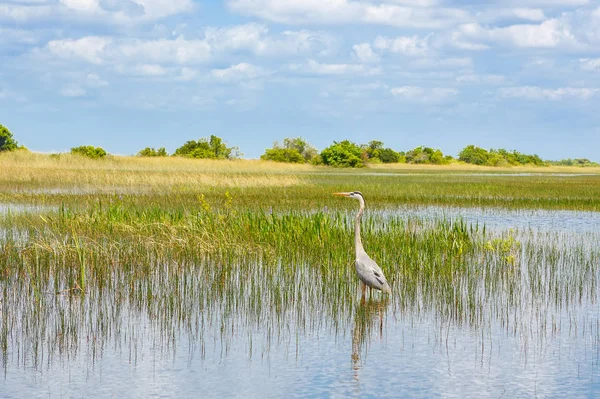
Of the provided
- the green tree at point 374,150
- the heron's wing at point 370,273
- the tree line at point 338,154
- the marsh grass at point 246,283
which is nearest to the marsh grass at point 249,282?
the marsh grass at point 246,283

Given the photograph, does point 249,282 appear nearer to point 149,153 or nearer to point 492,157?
point 149,153

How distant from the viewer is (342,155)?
3460 inches

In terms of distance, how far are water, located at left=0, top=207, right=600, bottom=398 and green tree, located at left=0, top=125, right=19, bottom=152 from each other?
209 feet

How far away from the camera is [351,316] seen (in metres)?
9.86

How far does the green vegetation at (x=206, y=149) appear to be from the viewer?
76688 mm

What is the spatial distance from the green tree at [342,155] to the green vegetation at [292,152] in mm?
2570

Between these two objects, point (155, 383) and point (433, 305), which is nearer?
point (155, 383)

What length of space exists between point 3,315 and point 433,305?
5206mm

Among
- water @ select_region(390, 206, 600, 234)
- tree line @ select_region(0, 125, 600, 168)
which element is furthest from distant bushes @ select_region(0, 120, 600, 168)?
water @ select_region(390, 206, 600, 234)

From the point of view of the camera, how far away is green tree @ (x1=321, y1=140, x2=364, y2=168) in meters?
87.5

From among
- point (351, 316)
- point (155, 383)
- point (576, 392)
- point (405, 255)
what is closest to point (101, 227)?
point (405, 255)

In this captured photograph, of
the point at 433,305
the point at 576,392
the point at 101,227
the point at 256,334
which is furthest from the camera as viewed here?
the point at 101,227

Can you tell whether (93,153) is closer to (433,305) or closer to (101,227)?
(101,227)

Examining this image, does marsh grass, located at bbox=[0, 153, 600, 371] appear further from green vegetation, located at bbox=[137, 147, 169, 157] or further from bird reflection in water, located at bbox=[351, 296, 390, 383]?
green vegetation, located at bbox=[137, 147, 169, 157]
